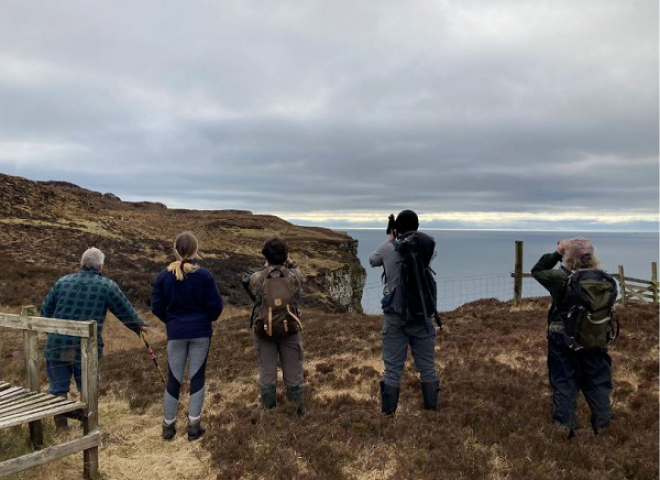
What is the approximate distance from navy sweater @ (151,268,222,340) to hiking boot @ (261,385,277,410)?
160 centimetres

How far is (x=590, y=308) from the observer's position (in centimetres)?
577

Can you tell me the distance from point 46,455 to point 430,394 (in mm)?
5341

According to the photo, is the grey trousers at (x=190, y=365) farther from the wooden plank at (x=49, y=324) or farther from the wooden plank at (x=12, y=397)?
the wooden plank at (x=12, y=397)

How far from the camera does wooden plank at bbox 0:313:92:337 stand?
5.23 meters

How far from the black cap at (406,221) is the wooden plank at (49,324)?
4.36 metres

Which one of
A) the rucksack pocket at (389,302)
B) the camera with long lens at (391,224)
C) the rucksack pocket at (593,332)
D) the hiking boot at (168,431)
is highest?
the camera with long lens at (391,224)

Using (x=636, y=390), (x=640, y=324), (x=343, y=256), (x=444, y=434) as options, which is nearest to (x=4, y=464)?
(x=444, y=434)

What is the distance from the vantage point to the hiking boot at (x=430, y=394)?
23.1 ft

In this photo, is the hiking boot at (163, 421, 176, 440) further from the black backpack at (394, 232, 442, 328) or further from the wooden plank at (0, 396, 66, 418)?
the black backpack at (394, 232, 442, 328)

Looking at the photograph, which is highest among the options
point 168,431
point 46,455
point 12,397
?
point 12,397

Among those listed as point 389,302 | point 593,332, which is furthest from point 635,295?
point 389,302

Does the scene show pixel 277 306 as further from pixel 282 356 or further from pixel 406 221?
pixel 406 221

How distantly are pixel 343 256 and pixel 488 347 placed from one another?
150 ft

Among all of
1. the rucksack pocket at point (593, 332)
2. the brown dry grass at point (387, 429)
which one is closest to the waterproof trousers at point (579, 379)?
the brown dry grass at point (387, 429)
